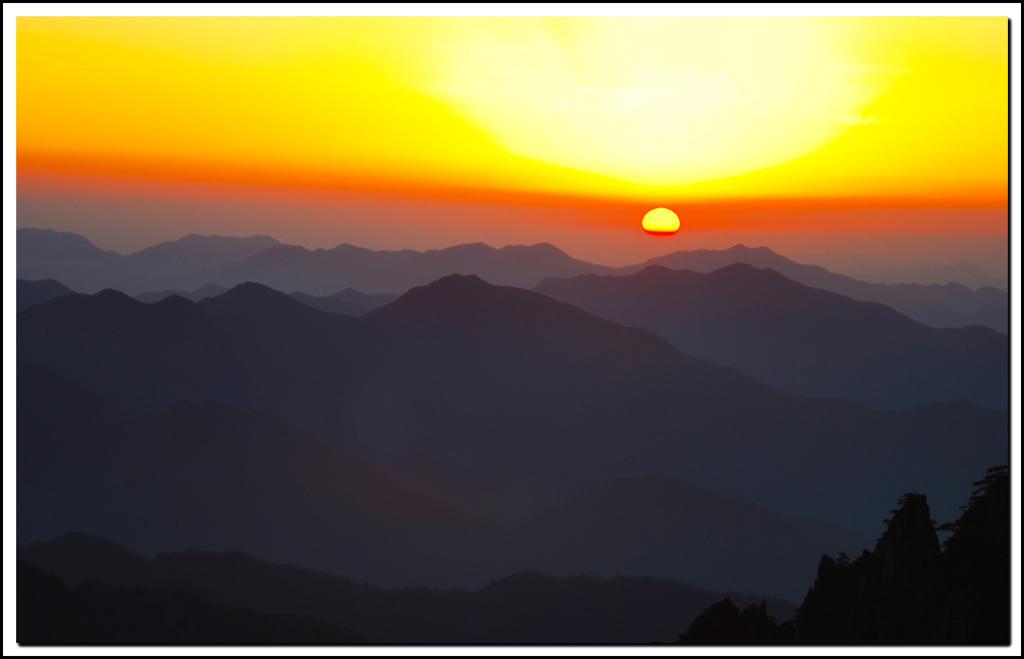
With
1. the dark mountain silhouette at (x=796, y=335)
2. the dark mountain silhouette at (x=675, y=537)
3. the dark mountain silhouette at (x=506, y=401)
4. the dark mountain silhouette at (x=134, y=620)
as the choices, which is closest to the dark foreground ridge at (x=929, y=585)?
the dark mountain silhouette at (x=134, y=620)

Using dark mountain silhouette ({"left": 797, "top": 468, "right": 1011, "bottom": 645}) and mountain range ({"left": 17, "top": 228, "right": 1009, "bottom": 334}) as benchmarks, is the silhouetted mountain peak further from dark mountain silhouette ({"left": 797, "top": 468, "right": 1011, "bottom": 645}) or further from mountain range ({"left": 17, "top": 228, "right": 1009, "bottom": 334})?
dark mountain silhouette ({"left": 797, "top": 468, "right": 1011, "bottom": 645})

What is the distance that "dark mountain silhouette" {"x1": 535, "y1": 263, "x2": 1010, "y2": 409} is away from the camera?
143 metres

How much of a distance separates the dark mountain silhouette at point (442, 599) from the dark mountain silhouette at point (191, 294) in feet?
211

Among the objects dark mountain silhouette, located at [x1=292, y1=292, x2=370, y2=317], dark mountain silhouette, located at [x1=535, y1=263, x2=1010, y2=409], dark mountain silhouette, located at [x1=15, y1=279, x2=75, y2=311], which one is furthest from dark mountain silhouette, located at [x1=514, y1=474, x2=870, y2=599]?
dark mountain silhouette, located at [x1=292, y1=292, x2=370, y2=317]

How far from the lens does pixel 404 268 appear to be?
164 m

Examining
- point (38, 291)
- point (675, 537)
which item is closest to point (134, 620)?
point (38, 291)

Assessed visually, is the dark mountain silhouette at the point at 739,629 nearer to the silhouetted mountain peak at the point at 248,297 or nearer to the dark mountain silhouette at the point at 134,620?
the dark mountain silhouette at the point at 134,620

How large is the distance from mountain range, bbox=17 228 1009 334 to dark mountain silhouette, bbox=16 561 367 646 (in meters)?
14.2

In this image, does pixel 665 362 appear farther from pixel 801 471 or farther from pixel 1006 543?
pixel 1006 543

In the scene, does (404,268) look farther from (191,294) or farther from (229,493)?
(229,493)

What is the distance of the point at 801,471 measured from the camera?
127m

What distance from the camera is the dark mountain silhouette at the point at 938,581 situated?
16984 mm

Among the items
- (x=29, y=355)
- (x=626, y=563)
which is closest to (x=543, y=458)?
(x=626, y=563)

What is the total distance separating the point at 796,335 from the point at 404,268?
10256cm
